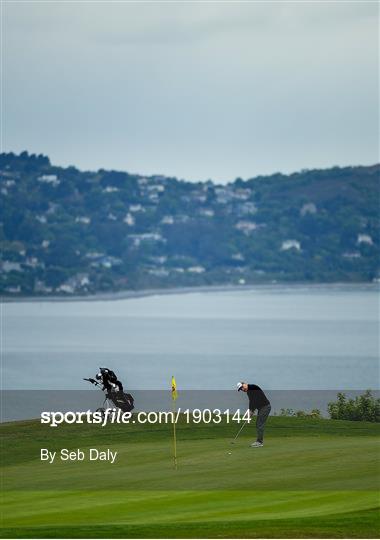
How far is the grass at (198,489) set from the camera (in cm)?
1983

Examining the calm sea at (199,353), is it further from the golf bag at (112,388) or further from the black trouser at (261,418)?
the black trouser at (261,418)

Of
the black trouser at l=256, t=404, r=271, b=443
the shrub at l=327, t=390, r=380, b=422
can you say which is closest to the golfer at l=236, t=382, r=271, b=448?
the black trouser at l=256, t=404, r=271, b=443

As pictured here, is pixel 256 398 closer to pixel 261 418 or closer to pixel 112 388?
pixel 261 418

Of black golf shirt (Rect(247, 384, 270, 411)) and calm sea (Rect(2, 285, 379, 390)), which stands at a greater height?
calm sea (Rect(2, 285, 379, 390))

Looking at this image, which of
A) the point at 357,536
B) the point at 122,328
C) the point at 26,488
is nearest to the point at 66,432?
the point at 26,488

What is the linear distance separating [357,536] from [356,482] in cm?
379

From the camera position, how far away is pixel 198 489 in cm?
2270

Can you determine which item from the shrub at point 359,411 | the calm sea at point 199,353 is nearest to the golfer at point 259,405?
the shrub at point 359,411

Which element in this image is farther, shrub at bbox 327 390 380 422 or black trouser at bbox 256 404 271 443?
shrub at bbox 327 390 380 422

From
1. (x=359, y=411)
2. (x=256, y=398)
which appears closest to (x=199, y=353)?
(x=359, y=411)

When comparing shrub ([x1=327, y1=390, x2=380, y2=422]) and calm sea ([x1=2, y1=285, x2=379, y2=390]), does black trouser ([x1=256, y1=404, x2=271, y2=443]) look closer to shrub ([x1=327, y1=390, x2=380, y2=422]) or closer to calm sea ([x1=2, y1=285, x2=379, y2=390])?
shrub ([x1=327, y1=390, x2=380, y2=422])

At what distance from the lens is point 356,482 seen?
74.4 feet

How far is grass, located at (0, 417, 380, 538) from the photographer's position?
19.8 metres

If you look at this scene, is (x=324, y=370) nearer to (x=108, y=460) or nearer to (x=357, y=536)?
(x=108, y=460)
